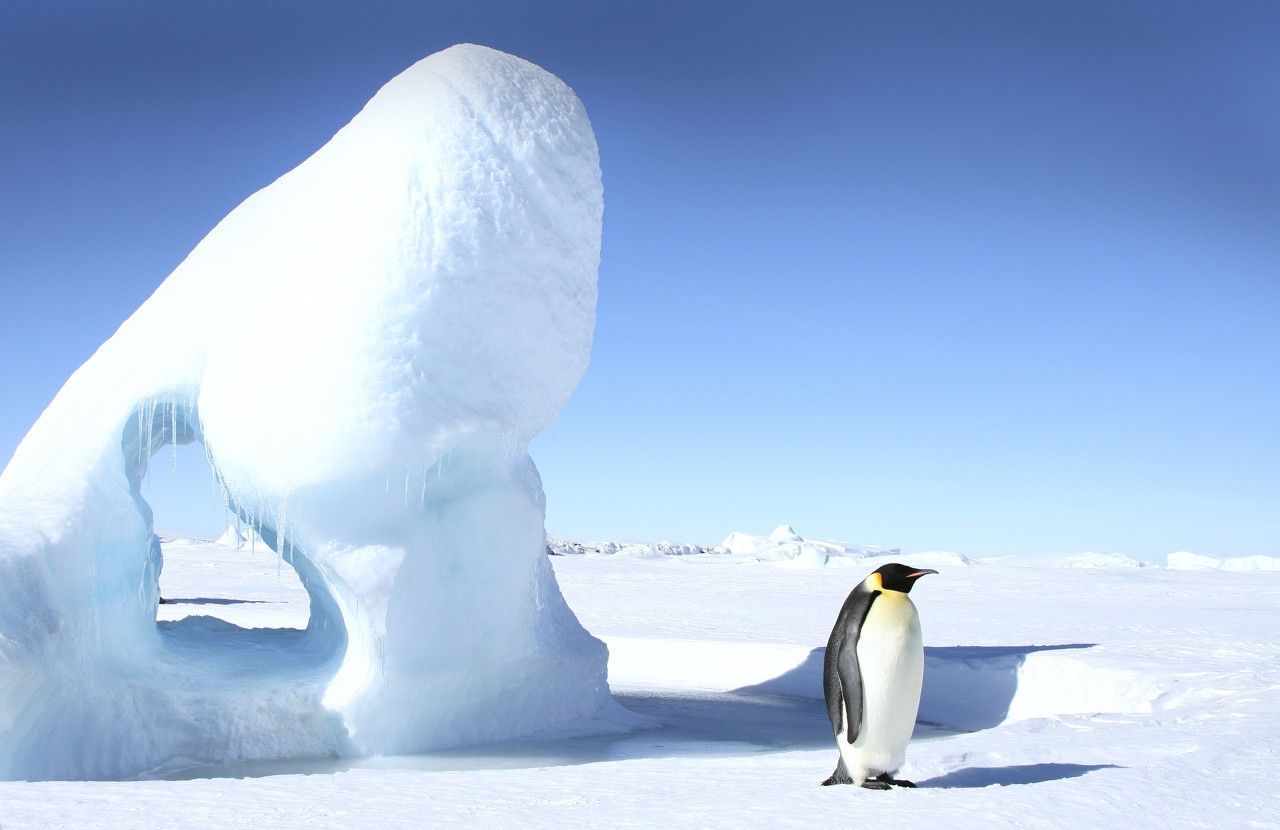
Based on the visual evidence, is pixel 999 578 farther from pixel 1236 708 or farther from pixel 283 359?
pixel 283 359

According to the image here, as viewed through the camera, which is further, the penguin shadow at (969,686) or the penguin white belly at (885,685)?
the penguin shadow at (969,686)

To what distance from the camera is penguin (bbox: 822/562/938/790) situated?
476cm

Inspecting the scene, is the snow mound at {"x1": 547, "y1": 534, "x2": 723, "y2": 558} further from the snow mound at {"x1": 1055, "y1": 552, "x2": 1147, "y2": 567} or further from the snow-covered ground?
the snow-covered ground

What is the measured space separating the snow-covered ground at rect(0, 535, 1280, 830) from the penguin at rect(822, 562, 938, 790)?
0.76 feet

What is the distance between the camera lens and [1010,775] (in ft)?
15.9

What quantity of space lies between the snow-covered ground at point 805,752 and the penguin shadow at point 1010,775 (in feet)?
0.08

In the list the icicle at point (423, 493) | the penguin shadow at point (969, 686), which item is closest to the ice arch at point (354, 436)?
the icicle at point (423, 493)

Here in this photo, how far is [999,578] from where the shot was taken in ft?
90.7

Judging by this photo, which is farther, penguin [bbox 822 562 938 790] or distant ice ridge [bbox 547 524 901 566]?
distant ice ridge [bbox 547 524 901 566]

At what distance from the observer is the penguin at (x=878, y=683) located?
4762 mm

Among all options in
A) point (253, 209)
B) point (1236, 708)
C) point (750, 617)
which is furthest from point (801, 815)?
point (750, 617)

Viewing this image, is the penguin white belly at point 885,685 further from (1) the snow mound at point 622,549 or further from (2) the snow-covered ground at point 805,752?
(1) the snow mound at point 622,549

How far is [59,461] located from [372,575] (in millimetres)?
2038

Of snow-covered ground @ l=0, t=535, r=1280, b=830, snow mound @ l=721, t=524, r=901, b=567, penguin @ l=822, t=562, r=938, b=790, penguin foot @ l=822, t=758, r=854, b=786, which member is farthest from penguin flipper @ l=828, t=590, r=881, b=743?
snow mound @ l=721, t=524, r=901, b=567
